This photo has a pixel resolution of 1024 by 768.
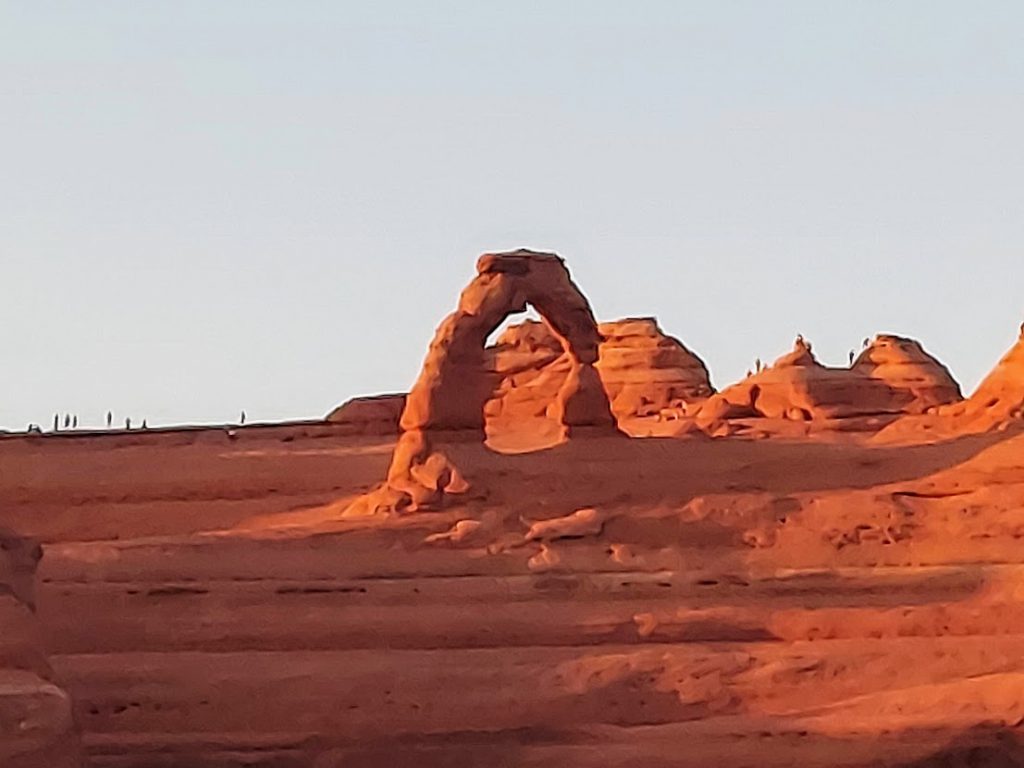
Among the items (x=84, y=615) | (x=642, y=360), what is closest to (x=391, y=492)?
(x=84, y=615)

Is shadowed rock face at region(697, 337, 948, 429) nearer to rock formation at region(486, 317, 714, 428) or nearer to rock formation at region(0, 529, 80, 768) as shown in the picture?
rock formation at region(486, 317, 714, 428)

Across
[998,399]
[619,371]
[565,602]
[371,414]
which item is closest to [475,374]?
[565,602]

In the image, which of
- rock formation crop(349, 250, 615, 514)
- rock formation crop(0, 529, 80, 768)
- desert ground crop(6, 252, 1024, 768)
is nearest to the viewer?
rock formation crop(0, 529, 80, 768)

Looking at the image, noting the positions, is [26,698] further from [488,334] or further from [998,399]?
[998,399]

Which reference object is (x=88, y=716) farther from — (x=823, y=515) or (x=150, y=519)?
(x=823, y=515)

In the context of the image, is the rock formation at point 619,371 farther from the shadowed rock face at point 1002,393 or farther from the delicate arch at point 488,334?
the delicate arch at point 488,334

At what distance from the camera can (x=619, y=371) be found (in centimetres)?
4481

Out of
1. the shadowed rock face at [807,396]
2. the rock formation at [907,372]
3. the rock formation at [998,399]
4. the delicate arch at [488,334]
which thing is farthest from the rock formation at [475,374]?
the rock formation at [907,372]

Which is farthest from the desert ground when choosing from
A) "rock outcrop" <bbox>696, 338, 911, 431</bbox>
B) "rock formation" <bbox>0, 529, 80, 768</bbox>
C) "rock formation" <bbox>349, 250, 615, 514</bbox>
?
"rock outcrop" <bbox>696, 338, 911, 431</bbox>

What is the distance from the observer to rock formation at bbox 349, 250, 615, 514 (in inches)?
1013

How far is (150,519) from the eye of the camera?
28766 mm

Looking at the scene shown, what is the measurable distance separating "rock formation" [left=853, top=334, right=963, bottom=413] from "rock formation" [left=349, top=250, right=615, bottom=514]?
1369 cm

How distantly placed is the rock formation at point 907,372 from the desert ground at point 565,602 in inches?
445

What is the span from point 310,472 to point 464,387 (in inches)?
191
